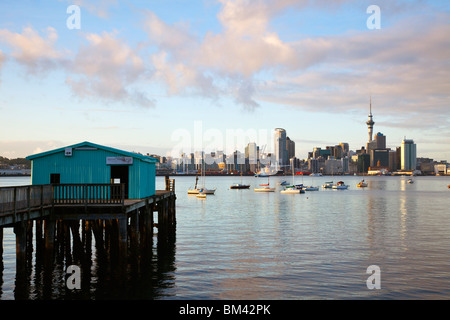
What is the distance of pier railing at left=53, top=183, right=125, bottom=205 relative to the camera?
2611cm

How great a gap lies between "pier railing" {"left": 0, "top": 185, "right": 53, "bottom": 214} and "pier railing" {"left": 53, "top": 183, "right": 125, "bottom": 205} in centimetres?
102

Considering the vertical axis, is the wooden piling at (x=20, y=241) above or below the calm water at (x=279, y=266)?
above

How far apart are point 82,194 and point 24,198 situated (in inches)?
179

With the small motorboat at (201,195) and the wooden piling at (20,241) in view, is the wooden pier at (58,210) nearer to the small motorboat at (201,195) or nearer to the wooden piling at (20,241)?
the wooden piling at (20,241)

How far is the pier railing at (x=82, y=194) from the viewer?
26114 mm

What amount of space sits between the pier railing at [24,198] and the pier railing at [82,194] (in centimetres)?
102

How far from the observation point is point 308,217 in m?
63.8

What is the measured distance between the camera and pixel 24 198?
2347 centimetres

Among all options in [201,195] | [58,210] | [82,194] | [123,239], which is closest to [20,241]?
[58,210]

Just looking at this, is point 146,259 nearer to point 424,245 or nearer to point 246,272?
point 246,272

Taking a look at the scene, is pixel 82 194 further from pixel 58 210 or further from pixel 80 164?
pixel 80 164

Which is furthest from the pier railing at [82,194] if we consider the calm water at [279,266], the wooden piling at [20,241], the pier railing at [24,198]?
the calm water at [279,266]

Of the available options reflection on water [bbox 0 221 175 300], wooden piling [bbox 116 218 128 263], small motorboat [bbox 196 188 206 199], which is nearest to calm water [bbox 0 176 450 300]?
reflection on water [bbox 0 221 175 300]
